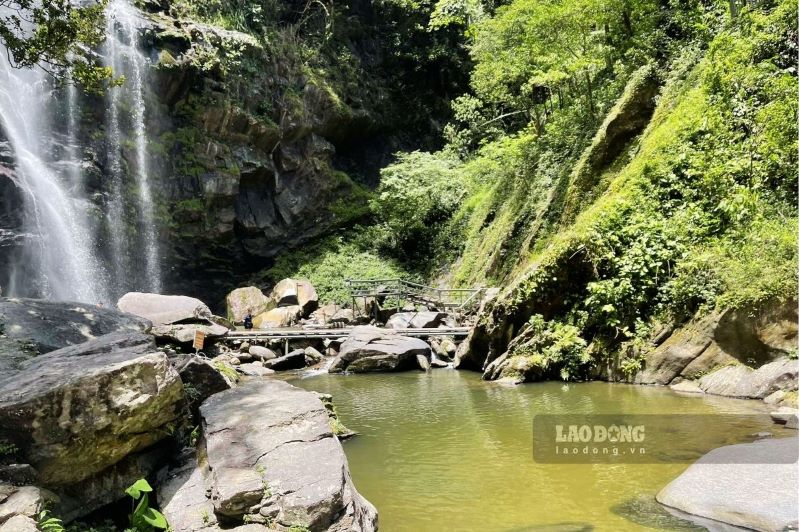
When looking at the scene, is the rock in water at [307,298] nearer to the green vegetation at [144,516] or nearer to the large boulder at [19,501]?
the green vegetation at [144,516]

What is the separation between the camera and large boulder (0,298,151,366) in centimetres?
590

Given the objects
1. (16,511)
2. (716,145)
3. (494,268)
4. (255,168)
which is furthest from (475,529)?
(255,168)

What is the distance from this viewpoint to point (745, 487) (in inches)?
171

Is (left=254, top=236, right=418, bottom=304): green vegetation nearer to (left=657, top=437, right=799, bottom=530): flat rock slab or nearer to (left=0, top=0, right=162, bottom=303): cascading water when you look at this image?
(left=0, top=0, right=162, bottom=303): cascading water

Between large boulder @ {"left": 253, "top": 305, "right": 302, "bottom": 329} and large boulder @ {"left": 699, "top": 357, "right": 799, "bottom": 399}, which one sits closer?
large boulder @ {"left": 699, "top": 357, "right": 799, "bottom": 399}

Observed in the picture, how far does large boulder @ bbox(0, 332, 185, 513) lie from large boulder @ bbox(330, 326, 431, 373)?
10.1m

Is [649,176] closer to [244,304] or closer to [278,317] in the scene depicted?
[278,317]

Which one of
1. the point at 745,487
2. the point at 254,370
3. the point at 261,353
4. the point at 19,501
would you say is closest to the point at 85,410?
the point at 19,501

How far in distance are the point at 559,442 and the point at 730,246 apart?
5143 millimetres

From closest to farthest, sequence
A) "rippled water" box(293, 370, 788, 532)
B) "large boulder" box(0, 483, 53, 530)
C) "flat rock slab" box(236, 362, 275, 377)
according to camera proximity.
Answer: "large boulder" box(0, 483, 53, 530) < "rippled water" box(293, 370, 788, 532) < "flat rock slab" box(236, 362, 275, 377)

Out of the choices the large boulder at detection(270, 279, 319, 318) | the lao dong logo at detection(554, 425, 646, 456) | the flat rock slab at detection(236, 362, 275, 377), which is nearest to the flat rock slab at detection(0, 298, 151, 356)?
the lao dong logo at detection(554, 425, 646, 456)

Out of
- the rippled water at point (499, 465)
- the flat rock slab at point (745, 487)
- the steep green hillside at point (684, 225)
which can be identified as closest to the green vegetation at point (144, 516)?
the rippled water at point (499, 465)

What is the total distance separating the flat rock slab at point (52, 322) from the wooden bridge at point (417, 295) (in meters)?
13.0

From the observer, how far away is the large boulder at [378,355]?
14.7m
